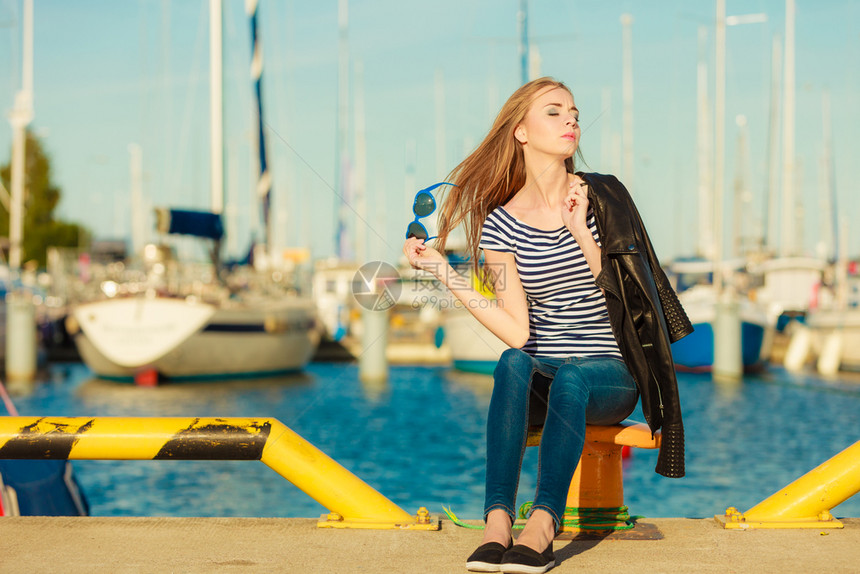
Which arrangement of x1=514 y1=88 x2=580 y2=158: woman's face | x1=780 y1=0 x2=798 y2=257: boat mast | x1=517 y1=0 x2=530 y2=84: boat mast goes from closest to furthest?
1. x1=514 y1=88 x2=580 y2=158: woman's face
2. x1=517 y1=0 x2=530 y2=84: boat mast
3. x1=780 y1=0 x2=798 y2=257: boat mast

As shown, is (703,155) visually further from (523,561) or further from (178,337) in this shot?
(523,561)

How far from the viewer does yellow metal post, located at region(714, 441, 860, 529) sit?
10.9ft

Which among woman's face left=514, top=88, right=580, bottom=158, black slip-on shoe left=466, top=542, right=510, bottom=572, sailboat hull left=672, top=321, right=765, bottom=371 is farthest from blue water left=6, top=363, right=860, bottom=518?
black slip-on shoe left=466, top=542, right=510, bottom=572

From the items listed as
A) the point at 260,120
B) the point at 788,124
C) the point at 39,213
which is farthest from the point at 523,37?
the point at 39,213

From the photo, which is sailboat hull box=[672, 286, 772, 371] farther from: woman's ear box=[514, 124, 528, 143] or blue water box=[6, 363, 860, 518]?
woman's ear box=[514, 124, 528, 143]

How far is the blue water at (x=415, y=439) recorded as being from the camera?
10148 mm

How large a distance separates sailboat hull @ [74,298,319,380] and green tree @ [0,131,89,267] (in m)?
35.1

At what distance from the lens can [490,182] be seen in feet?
11.7

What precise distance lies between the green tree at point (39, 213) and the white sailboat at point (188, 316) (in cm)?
3508

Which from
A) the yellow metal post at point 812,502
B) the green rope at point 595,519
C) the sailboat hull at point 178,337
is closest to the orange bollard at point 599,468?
the green rope at point 595,519

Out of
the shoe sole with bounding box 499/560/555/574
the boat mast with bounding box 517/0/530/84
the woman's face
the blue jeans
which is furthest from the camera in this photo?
the boat mast with bounding box 517/0/530/84

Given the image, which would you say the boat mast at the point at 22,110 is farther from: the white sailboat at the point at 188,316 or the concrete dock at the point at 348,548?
the concrete dock at the point at 348,548

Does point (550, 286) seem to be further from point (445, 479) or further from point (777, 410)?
point (777, 410)

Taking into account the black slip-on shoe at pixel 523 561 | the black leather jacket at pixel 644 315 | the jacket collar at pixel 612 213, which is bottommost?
the black slip-on shoe at pixel 523 561
